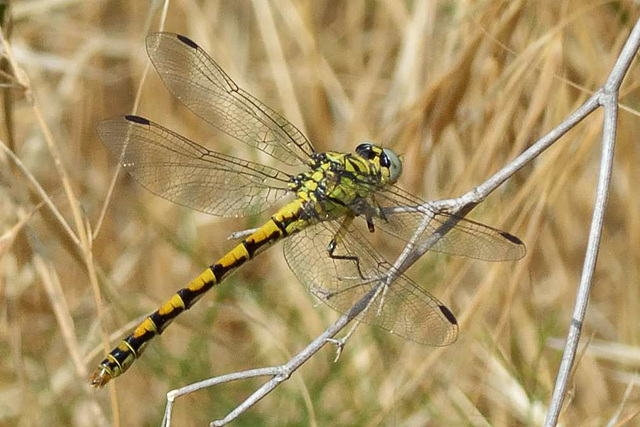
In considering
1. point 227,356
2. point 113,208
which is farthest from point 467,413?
point 113,208

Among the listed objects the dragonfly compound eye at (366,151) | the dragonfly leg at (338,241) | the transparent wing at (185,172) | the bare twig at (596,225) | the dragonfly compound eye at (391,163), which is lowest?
the bare twig at (596,225)

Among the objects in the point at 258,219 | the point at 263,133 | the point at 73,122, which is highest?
the point at 73,122

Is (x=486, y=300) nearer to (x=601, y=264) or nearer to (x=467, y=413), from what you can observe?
(x=467, y=413)

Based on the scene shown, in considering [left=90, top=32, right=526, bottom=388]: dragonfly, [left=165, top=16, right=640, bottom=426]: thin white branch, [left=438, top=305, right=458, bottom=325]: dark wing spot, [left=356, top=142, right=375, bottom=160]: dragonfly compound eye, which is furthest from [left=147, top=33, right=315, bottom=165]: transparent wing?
[left=165, top=16, right=640, bottom=426]: thin white branch

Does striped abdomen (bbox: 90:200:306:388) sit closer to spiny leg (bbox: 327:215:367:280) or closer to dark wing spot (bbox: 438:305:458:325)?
spiny leg (bbox: 327:215:367:280)

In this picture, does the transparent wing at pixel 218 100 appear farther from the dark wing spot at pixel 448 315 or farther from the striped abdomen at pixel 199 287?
the dark wing spot at pixel 448 315

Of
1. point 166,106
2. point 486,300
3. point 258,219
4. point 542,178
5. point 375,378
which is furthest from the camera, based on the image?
point 166,106

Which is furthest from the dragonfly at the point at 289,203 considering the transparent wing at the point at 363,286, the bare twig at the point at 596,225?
the bare twig at the point at 596,225
